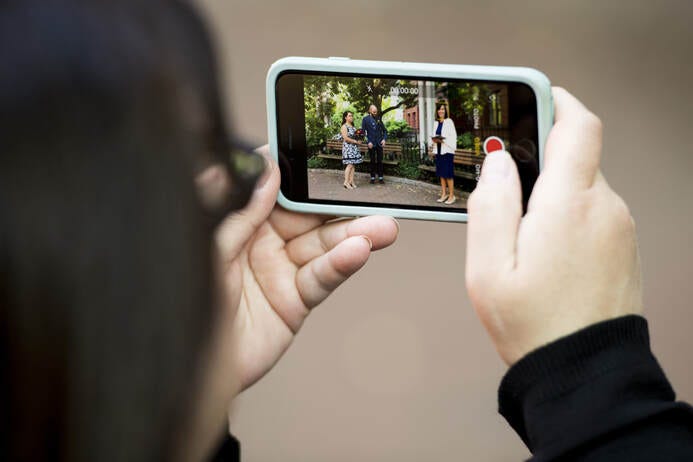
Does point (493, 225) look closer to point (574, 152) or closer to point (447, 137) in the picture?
point (574, 152)

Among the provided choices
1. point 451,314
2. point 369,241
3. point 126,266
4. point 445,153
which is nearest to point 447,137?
point 445,153

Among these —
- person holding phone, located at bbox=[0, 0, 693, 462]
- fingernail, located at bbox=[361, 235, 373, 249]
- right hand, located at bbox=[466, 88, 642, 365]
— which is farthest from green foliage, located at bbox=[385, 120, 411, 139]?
person holding phone, located at bbox=[0, 0, 693, 462]

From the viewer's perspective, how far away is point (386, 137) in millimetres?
724

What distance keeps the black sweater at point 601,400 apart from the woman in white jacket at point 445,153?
28cm

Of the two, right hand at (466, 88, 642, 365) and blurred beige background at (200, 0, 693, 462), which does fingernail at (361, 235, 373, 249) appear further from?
blurred beige background at (200, 0, 693, 462)

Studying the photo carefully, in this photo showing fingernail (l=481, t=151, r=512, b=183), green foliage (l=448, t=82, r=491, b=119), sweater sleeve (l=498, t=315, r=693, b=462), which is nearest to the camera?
sweater sleeve (l=498, t=315, r=693, b=462)

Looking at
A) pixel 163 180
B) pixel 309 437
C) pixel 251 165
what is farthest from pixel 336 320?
pixel 163 180

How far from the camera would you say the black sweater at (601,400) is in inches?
15.6

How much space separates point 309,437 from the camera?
171cm

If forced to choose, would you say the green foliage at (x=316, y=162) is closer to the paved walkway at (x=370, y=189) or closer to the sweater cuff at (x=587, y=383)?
the paved walkway at (x=370, y=189)

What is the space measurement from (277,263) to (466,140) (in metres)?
0.23

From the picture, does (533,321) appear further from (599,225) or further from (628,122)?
(628,122)

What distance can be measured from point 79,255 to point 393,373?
1.49 metres

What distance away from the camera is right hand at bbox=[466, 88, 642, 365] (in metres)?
0.46
